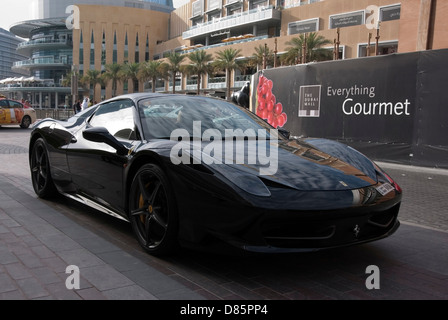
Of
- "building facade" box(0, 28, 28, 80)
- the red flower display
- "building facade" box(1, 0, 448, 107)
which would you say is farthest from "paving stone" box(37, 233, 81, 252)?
"building facade" box(0, 28, 28, 80)

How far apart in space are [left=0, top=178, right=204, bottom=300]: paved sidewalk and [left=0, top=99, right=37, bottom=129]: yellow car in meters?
16.9

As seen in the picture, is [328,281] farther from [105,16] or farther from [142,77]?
[105,16]

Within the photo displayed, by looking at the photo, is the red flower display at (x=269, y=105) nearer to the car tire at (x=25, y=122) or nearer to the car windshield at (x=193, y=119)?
the car windshield at (x=193, y=119)

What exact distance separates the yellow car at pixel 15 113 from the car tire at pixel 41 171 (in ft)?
51.6

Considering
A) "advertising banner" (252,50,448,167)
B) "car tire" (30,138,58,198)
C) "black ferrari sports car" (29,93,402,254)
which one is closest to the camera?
"black ferrari sports car" (29,93,402,254)

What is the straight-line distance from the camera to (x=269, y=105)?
39.7ft

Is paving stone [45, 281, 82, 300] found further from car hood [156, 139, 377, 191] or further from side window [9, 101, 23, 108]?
side window [9, 101, 23, 108]

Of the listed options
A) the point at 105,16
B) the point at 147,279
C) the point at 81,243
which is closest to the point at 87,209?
the point at 81,243

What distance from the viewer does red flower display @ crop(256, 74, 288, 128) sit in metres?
11.6

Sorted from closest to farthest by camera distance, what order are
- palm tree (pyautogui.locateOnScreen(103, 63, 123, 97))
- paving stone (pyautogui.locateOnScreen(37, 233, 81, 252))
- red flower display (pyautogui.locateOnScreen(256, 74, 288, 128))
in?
paving stone (pyautogui.locateOnScreen(37, 233, 81, 252)) < red flower display (pyautogui.locateOnScreen(256, 74, 288, 128)) < palm tree (pyautogui.locateOnScreen(103, 63, 123, 97))

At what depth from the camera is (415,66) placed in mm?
8664

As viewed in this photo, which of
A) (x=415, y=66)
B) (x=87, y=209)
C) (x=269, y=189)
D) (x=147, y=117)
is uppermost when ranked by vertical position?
(x=415, y=66)

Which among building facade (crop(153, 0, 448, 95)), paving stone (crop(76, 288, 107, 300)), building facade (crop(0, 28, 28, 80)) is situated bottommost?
paving stone (crop(76, 288, 107, 300))
